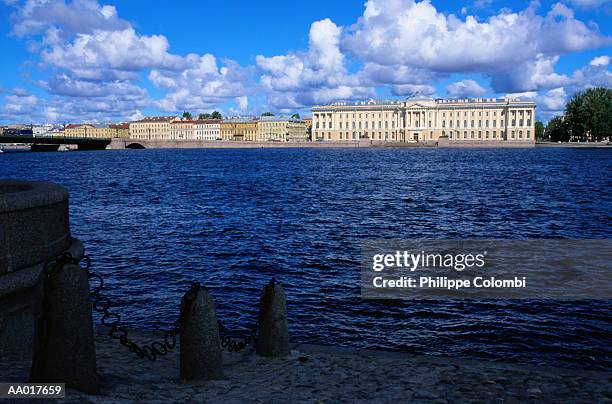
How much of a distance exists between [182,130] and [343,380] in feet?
487

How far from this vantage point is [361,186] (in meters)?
30.5

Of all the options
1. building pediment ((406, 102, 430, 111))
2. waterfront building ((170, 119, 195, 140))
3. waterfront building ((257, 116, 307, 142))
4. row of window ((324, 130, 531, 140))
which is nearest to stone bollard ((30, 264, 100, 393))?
building pediment ((406, 102, 430, 111))

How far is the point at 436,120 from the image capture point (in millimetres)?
122688

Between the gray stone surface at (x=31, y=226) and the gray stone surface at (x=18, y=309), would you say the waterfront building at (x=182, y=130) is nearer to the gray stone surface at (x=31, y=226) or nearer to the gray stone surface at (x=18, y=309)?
the gray stone surface at (x=31, y=226)

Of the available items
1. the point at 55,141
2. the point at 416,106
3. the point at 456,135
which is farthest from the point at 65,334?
the point at 456,135

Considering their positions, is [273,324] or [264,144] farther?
→ [264,144]

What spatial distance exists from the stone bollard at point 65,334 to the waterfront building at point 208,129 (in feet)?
480

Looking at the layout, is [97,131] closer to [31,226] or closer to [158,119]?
[158,119]

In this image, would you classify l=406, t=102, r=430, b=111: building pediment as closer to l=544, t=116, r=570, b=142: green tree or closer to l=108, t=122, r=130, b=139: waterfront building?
l=544, t=116, r=570, b=142: green tree

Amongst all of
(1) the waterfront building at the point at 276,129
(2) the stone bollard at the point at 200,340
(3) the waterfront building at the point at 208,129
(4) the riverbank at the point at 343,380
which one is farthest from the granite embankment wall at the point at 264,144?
(2) the stone bollard at the point at 200,340

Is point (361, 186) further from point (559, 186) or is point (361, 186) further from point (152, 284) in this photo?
point (152, 284)

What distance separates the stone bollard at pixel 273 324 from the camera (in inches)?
200

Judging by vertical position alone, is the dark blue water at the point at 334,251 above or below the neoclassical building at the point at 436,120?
below

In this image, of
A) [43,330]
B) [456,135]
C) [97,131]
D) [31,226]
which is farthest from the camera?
[97,131]
